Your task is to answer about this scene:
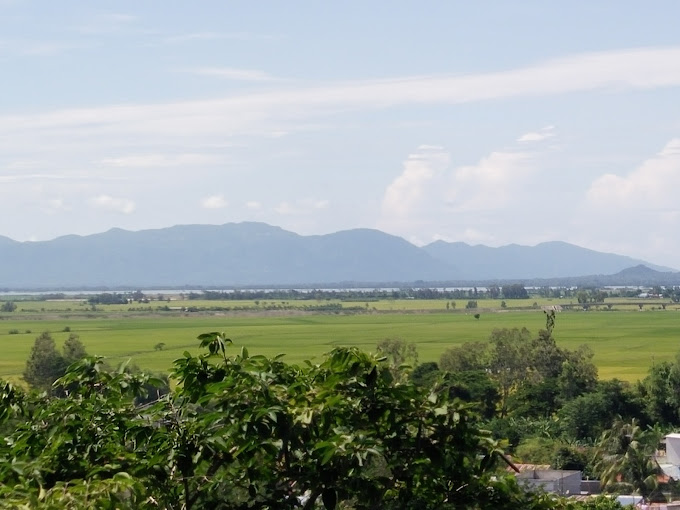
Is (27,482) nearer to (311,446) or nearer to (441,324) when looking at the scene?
(311,446)

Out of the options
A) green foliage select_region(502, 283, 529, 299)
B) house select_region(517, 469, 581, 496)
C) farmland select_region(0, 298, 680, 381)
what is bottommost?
house select_region(517, 469, 581, 496)

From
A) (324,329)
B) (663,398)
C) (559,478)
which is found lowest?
(559,478)

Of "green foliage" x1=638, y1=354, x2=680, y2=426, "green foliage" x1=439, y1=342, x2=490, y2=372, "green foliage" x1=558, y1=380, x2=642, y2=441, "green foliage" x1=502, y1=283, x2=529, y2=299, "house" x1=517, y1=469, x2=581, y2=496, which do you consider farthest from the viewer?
"green foliage" x1=502, y1=283, x2=529, y2=299

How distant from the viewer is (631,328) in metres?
95.6

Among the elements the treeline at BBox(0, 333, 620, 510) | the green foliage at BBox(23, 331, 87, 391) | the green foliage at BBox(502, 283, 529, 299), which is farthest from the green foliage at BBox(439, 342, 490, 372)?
the green foliage at BBox(502, 283, 529, 299)

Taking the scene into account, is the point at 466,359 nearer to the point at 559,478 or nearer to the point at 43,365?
the point at 43,365

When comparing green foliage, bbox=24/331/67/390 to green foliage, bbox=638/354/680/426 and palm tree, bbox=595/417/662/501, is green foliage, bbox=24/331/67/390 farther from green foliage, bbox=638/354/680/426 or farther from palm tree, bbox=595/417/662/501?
palm tree, bbox=595/417/662/501

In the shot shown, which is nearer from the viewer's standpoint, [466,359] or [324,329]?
[466,359]

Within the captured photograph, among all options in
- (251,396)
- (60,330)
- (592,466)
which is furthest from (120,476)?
(60,330)

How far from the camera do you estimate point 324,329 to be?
9769 centimetres

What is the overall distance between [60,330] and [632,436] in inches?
2966

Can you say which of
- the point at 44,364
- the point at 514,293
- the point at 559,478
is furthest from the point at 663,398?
the point at 514,293

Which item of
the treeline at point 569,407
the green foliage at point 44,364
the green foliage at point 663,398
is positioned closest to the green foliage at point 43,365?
the green foliage at point 44,364

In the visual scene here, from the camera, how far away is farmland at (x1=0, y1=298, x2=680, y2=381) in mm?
69500
